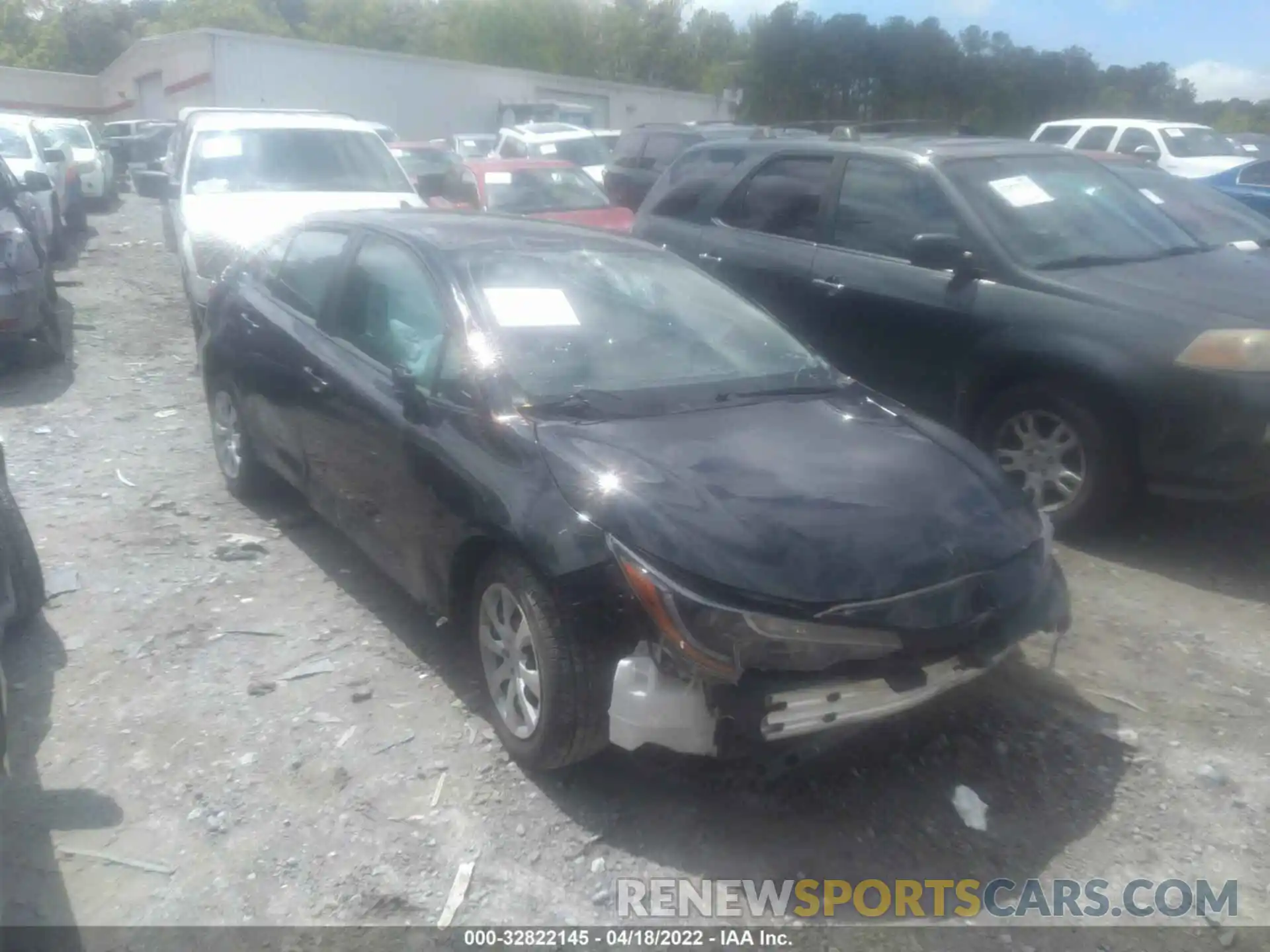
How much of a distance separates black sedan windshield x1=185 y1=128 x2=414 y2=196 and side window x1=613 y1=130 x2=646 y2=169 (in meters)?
5.77

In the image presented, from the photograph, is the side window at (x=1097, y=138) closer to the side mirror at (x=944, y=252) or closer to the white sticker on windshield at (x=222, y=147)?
the white sticker on windshield at (x=222, y=147)

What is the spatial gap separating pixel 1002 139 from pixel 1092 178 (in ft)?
1.97

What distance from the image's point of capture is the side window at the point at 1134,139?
16853 mm

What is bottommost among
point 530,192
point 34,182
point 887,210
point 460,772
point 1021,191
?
point 460,772

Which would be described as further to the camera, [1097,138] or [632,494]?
[1097,138]

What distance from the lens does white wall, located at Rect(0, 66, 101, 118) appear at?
39.5m

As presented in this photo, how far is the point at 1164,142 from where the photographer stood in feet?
54.6

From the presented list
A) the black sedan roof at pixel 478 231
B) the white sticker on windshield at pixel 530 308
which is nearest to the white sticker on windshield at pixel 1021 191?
the black sedan roof at pixel 478 231

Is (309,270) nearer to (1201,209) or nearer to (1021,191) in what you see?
(1021,191)

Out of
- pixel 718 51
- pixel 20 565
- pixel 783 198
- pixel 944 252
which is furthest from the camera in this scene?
pixel 718 51

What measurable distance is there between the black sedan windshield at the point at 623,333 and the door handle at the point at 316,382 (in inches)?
34.2

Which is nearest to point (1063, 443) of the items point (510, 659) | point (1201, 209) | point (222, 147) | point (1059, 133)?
point (510, 659)

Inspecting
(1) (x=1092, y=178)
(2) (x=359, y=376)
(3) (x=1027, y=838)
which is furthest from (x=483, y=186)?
(3) (x=1027, y=838)

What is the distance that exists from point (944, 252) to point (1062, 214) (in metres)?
0.78
